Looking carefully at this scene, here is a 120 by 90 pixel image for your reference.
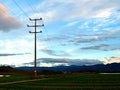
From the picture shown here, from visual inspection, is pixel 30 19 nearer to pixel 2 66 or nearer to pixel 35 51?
pixel 35 51

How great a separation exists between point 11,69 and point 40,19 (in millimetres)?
76896

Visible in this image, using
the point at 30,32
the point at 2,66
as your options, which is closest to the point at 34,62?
the point at 30,32

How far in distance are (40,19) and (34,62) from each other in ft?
34.4

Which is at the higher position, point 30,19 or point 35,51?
point 30,19

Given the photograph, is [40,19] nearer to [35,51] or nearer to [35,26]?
[35,26]

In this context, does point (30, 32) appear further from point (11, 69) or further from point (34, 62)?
point (11, 69)

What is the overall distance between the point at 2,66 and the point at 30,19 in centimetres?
7002

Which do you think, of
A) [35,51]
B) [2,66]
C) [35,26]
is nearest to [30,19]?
[35,26]

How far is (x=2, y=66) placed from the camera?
153750 millimetres

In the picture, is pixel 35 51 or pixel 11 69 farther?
pixel 11 69

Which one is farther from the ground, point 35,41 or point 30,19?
point 30,19

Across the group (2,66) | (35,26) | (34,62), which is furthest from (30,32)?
(2,66)

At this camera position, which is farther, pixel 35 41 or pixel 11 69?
pixel 11 69

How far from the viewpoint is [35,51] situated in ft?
277
